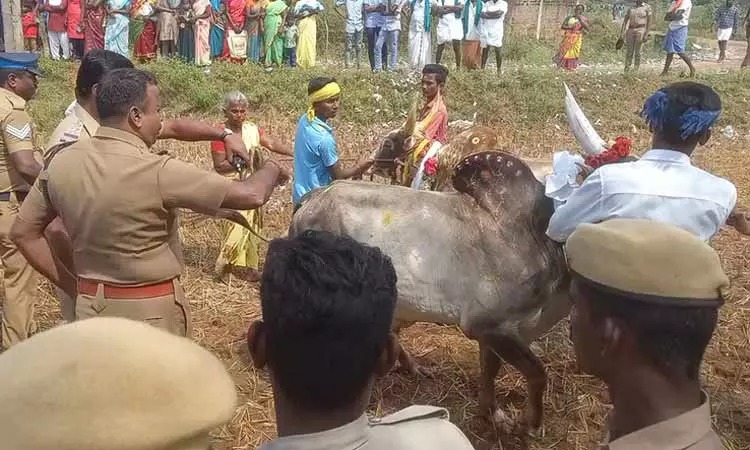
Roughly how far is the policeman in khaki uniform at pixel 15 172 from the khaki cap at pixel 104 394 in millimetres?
3895

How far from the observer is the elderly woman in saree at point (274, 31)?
1720 centimetres

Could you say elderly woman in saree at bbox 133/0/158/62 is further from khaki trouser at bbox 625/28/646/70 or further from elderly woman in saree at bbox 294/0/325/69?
khaki trouser at bbox 625/28/646/70

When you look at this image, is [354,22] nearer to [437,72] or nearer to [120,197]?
[437,72]

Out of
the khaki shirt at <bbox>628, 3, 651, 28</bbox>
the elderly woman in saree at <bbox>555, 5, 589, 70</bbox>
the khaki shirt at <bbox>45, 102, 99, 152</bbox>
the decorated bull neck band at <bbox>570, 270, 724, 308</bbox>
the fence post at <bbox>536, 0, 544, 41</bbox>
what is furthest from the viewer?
the fence post at <bbox>536, 0, 544, 41</bbox>

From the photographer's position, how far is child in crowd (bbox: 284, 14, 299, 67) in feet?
57.6

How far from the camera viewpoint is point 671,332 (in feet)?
6.64

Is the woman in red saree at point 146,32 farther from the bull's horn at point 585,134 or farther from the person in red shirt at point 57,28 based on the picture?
the bull's horn at point 585,134

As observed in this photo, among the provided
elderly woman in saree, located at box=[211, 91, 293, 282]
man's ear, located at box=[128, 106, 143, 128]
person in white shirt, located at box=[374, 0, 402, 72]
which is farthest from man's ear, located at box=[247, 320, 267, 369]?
person in white shirt, located at box=[374, 0, 402, 72]

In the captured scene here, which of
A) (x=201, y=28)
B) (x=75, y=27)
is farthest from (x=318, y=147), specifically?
(x=75, y=27)

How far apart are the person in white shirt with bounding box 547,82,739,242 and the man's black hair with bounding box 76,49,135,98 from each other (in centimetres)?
252

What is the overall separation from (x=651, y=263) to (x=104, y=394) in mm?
1351

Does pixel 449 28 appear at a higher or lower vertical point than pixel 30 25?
higher

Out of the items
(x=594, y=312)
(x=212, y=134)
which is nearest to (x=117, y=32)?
(x=212, y=134)

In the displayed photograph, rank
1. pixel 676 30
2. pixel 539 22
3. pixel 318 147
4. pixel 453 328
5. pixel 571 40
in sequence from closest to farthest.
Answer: pixel 318 147 < pixel 453 328 < pixel 676 30 < pixel 571 40 < pixel 539 22
